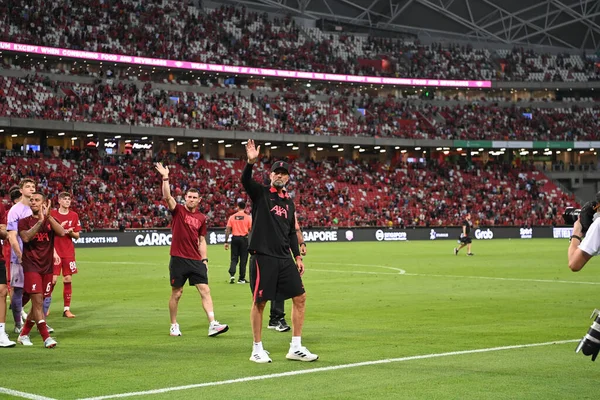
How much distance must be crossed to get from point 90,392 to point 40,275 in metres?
3.87

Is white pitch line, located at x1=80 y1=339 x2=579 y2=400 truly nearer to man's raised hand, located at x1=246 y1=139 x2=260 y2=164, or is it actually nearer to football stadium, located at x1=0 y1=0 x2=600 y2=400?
football stadium, located at x1=0 y1=0 x2=600 y2=400

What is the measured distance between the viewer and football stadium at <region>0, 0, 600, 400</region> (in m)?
10.2

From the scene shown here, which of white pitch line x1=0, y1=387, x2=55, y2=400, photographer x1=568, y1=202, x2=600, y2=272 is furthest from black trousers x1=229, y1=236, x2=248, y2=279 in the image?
photographer x1=568, y1=202, x2=600, y2=272

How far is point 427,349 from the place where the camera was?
1127cm

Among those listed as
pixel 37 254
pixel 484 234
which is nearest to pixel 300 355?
pixel 37 254

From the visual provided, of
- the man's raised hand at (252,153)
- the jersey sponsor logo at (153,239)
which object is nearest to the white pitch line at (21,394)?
the man's raised hand at (252,153)

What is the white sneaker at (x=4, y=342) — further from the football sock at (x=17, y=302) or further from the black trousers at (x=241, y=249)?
the black trousers at (x=241, y=249)

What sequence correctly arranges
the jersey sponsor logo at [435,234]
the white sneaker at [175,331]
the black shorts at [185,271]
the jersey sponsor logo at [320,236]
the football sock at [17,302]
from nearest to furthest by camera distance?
the white sneaker at [175,331] < the football sock at [17,302] < the black shorts at [185,271] < the jersey sponsor logo at [320,236] < the jersey sponsor logo at [435,234]

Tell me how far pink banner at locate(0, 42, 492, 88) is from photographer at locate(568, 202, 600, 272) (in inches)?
2493

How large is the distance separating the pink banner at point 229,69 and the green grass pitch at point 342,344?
46.1 metres

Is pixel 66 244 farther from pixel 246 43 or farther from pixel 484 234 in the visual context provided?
pixel 246 43

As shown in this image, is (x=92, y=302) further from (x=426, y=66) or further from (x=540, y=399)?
(x=426, y=66)

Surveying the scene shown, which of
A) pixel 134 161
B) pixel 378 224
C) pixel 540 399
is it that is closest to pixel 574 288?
pixel 540 399

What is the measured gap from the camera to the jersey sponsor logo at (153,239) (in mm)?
50472
